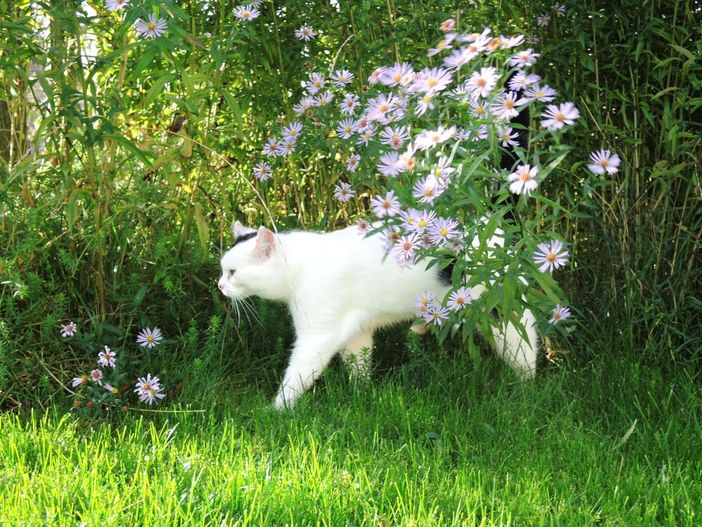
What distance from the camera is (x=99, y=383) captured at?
2.59 metres

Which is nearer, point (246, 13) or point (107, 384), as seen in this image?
point (107, 384)

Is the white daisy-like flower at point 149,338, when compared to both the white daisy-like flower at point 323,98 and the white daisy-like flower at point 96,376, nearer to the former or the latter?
the white daisy-like flower at point 96,376

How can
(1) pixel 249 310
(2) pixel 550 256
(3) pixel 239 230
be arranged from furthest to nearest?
(1) pixel 249 310, (3) pixel 239 230, (2) pixel 550 256

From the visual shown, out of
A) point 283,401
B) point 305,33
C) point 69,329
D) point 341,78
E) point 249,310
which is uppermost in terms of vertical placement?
point 305,33

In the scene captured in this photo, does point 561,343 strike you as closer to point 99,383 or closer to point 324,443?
point 324,443

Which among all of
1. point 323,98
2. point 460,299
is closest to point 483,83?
point 460,299

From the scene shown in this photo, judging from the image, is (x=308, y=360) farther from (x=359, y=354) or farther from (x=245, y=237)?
(x=245, y=237)

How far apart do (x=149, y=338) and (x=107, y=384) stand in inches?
10.6

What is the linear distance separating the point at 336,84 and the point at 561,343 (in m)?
1.20

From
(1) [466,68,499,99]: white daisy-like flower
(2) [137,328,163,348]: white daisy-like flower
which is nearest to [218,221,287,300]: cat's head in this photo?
(2) [137,328,163,348]: white daisy-like flower

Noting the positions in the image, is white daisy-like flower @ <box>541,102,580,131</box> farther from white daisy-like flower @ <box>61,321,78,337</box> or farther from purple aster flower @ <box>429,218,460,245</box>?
white daisy-like flower @ <box>61,321,78,337</box>

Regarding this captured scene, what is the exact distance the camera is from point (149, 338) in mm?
2801

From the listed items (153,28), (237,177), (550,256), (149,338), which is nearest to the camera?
(550,256)

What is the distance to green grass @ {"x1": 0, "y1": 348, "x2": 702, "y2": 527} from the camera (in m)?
1.84
